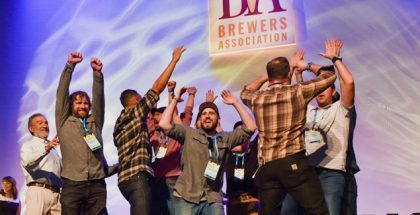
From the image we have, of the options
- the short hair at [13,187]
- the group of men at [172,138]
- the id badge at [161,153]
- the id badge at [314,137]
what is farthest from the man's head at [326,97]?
the short hair at [13,187]

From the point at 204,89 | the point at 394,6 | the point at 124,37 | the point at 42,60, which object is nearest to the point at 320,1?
the point at 394,6

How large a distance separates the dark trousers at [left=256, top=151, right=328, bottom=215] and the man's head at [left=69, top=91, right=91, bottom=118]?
136cm

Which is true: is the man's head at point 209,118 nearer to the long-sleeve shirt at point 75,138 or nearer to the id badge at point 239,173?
the id badge at point 239,173

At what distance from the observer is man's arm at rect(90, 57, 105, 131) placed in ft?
12.8

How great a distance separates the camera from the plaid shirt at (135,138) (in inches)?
152

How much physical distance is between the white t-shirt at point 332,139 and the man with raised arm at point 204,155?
1.42ft

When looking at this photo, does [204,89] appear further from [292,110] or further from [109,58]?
[292,110]

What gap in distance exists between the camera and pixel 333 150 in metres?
3.72

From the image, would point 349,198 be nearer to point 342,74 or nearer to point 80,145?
point 342,74

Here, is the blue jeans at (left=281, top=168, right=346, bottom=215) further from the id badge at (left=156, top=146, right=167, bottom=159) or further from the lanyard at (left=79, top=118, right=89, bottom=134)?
the lanyard at (left=79, top=118, right=89, bottom=134)

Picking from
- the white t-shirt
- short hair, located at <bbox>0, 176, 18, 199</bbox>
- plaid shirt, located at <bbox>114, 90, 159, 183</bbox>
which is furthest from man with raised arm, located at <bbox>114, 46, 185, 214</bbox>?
short hair, located at <bbox>0, 176, 18, 199</bbox>

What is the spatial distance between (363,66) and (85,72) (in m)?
2.75

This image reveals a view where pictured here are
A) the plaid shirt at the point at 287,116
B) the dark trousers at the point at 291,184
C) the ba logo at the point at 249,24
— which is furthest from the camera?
the ba logo at the point at 249,24

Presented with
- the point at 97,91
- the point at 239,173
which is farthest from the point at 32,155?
the point at 239,173
